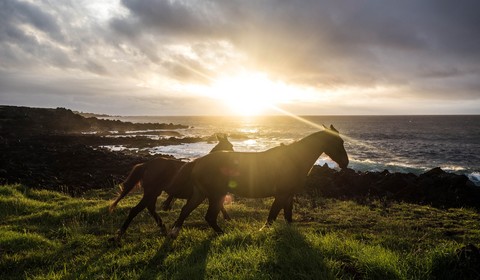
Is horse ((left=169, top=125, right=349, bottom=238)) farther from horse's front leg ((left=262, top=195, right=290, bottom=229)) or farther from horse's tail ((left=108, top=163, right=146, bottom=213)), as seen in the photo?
horse's tail ((left=108, top=163, right=146, bottom=213))

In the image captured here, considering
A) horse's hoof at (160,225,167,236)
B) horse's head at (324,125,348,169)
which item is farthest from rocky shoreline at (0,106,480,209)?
horse's hoof at (160,225,167,236)

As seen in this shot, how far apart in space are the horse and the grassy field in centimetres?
66

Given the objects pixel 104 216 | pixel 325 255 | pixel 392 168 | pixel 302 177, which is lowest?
pixel 392 168

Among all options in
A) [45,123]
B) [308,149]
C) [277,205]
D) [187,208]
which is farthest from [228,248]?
[45,123]

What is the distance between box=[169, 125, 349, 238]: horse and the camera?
298 inches

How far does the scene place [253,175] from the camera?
25.6 ft

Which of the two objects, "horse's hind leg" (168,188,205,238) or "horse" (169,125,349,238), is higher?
"horse" (169,125,349,238)

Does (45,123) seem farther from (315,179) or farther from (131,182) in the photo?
(131,182)

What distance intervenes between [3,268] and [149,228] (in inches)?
135

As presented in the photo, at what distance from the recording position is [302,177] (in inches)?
320

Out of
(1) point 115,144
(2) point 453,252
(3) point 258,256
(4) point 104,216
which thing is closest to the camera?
(2) point 453,252

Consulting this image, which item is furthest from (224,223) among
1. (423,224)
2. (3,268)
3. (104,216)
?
(423,224)

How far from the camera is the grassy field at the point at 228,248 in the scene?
493 centimetres

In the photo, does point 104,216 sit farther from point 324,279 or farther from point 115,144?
point 115,144
